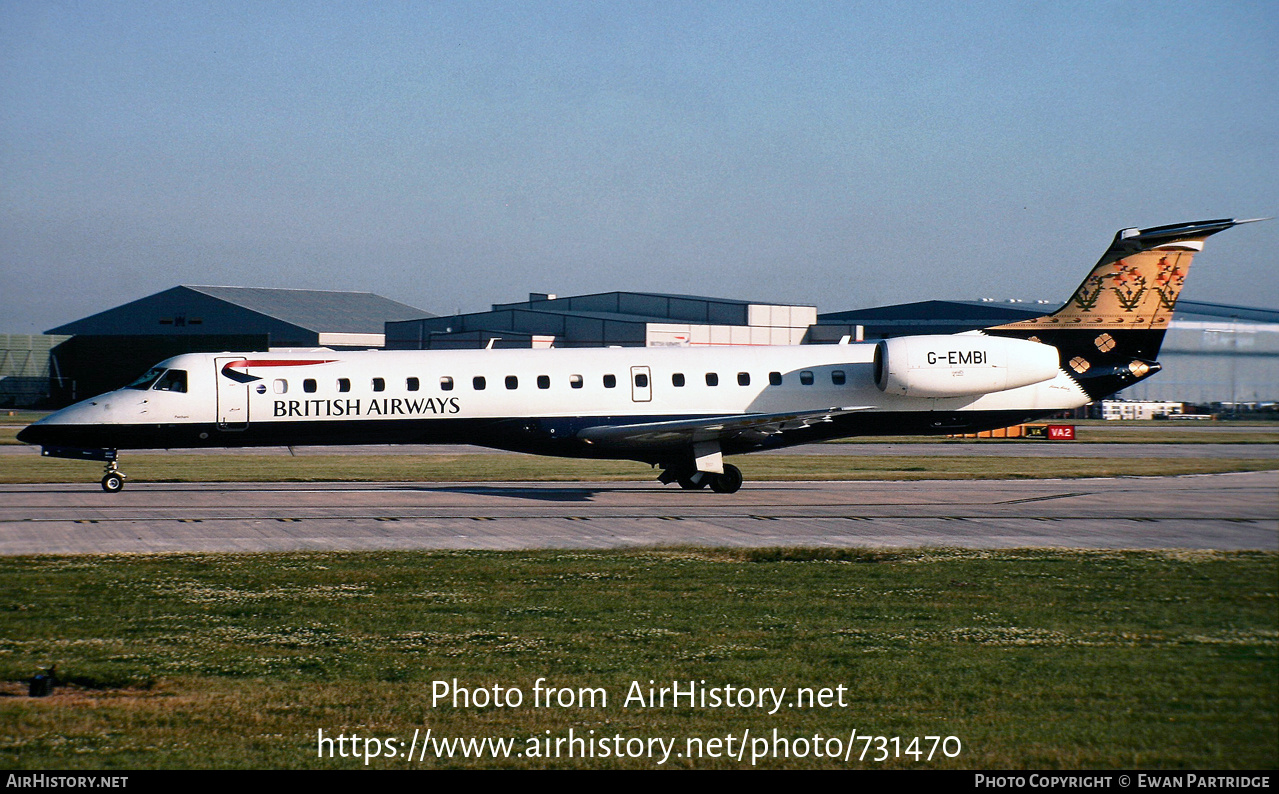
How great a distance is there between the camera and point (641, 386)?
27.4 metres

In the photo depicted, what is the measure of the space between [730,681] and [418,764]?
2827 mm

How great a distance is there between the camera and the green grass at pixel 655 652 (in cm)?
590

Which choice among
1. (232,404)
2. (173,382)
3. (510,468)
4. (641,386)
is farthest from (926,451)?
(173,382)

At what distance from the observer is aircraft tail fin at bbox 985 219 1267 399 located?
89.7 feet

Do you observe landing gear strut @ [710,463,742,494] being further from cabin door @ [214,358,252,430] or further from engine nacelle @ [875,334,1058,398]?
cabin door @ [214,358,252,430]

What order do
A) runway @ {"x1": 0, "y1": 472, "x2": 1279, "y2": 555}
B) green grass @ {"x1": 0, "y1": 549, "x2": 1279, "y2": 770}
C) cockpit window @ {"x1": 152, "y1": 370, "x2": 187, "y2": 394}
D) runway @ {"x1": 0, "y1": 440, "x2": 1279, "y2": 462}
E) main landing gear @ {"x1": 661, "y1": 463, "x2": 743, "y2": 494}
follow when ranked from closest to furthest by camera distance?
1. green grass @ {"x1": 0, "y1": 549, "x2": 1279, "y2": 770}
2. runway @ {"x1": 0, "y1": 472, "x2": 1279, "y2": 555}
3. cockpit window @ {"x1": 152, "y1": 370, "x2": 187, "y2": 394}
4. main landing gear @ {"x1": 661, "y1": 463, "x2": 743, "y2": 494}
5. runway @ {"x1": 0, "y1": 440, "x2": 1279, "y2": 462}

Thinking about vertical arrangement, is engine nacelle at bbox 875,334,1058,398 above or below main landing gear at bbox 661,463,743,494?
above

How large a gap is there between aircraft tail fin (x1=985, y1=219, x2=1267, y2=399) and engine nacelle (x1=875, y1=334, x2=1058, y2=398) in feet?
2.82

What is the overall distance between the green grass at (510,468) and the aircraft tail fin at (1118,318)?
13.0ft

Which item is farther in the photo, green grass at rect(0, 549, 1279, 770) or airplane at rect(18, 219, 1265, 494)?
airplane at rect(18, 219, 1265, 494)

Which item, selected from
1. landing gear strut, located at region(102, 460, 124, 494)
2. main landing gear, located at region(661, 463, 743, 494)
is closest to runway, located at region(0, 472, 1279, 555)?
main landing gear, located at region(661, 463, 743, 494)

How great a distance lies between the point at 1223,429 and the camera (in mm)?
57969

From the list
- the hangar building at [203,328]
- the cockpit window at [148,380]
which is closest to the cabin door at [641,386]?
the cockpit window at [148,380]

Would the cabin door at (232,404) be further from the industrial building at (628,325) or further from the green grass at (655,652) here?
the industrial building at (628,325)
